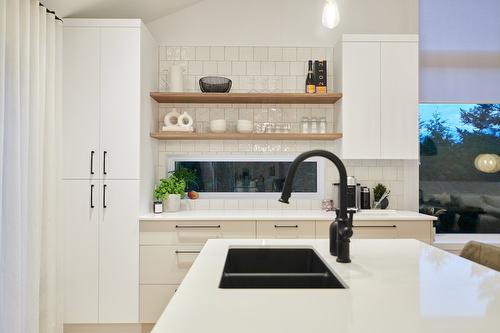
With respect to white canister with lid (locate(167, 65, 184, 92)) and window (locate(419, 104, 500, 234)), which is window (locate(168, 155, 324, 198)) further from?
window (locate(419, 104, 500, 234))

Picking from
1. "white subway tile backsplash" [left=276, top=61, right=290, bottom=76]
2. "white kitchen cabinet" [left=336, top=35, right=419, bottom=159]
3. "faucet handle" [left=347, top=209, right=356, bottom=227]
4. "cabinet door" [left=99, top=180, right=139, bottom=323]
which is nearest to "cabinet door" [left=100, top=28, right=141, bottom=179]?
"cabinet door" [left=99, top=180, right=139, bottom=323]

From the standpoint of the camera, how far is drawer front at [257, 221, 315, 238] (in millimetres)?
3000

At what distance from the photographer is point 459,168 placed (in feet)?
12.3

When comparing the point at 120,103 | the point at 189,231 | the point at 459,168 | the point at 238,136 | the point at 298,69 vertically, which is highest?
the point at 298,69

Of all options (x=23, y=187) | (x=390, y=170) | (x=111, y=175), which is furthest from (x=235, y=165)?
(x=23, y=187)

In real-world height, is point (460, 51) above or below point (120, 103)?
above

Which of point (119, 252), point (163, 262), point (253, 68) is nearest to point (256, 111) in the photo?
point (253, 68)

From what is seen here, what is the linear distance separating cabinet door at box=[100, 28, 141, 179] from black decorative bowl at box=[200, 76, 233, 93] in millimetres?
600

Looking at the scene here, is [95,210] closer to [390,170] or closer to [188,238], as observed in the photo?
[188,238]

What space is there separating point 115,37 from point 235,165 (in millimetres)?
1514

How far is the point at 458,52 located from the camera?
3.63 m

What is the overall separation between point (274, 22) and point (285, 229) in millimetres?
2003

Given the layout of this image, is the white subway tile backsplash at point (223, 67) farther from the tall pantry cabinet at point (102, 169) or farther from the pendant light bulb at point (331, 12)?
the pendant light bulb at point (331, 12)

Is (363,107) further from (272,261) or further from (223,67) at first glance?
(272,261)
